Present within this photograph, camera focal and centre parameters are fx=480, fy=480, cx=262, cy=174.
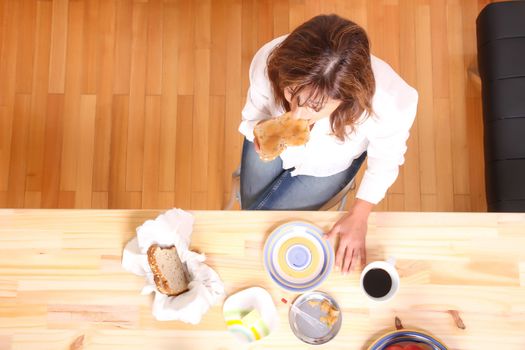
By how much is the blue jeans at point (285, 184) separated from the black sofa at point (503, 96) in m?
0.47

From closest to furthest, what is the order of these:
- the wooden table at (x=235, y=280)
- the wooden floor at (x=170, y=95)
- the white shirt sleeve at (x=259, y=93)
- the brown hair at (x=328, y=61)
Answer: the brown hair at (x=328, y=61)
the wooden table at (x=235, y=280)
the white shirt sleeve at (x=259, y=93)
the wooden floor at (x=170, y=95)

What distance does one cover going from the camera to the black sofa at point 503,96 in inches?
62.6

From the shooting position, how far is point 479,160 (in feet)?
7.09

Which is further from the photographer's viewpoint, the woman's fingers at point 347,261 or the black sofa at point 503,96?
the black sofa at point 503,96

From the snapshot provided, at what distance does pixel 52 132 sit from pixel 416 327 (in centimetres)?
182

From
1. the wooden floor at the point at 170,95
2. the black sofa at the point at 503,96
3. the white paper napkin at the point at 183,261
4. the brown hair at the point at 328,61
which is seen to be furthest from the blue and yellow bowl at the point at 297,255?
the wooden floor at the point at 170,95

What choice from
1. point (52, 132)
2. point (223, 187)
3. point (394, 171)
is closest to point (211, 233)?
point (394, 171)

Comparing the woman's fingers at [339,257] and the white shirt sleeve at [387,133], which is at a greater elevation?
the white shirt sleeve at [387,133]

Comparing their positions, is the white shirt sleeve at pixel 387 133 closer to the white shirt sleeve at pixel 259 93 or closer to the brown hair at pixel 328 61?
the brown hair at pixel 328 61

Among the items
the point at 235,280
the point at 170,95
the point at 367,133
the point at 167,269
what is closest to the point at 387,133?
the point at 367,133

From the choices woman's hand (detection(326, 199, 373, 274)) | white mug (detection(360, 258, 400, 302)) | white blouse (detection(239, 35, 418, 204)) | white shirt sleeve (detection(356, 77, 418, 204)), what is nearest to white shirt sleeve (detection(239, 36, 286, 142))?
white blouse (detection(239, 35, 418, 204))

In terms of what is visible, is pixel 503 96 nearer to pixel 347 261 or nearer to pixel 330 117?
pixel 330 117

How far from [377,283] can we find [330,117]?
0.42m

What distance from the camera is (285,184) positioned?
61.2 inches
